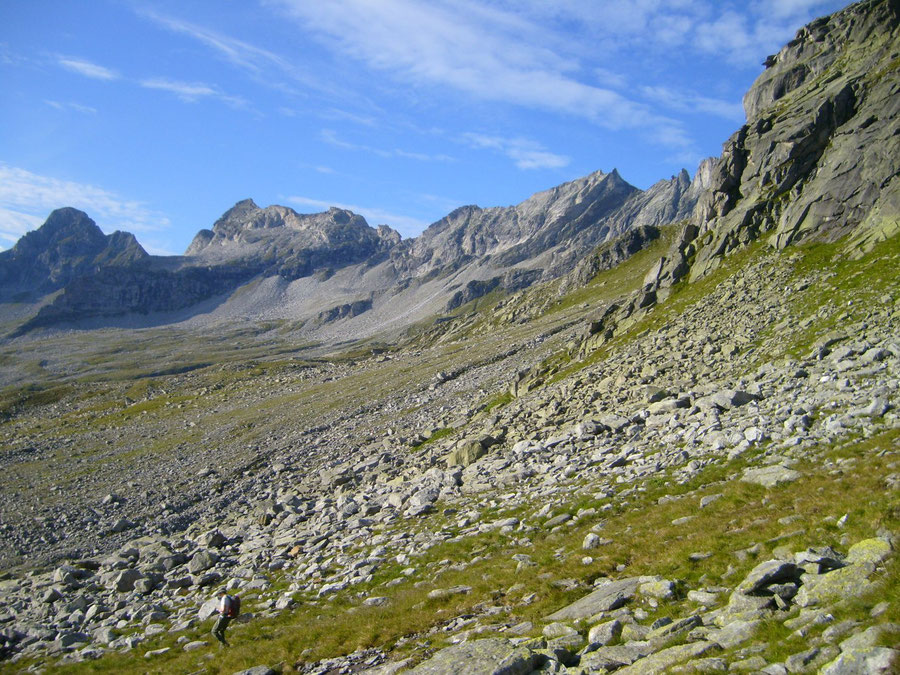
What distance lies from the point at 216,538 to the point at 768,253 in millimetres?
43324

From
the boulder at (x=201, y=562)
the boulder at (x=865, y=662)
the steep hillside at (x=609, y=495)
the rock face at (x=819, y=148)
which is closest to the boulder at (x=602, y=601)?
the steep hillside at (x=609, y=495)

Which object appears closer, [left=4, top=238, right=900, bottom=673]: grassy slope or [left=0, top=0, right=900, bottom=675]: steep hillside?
[left=0, top=0, right=900, bottom=675]: steep hillside

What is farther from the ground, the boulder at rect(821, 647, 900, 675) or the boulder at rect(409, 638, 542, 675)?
the boulder at rect(821, 647, 900, 675)

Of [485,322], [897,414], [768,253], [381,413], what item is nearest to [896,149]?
[768,253]

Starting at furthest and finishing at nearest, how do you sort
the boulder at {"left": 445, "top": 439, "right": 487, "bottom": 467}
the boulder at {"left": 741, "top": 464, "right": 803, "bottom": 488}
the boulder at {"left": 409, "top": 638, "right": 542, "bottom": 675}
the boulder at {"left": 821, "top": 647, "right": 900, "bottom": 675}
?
1. the boulder at {"left": 445, "top": 439, "right": 487, "bottom": 467}
2. the boulder at {"left": 741, "top": 464, "right": 803, "bottom": 488}
3. the boulder at {"left": 409, "top": 638, "right": 542, "bottom": 675}
4. the boulder at {"left": 821, "top": 647, "right": 900, "bottom": 675}

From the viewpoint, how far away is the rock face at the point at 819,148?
128ft

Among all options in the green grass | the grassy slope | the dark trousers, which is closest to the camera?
the grassy slope

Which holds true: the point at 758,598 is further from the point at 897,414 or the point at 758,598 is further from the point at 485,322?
the point at 485,322

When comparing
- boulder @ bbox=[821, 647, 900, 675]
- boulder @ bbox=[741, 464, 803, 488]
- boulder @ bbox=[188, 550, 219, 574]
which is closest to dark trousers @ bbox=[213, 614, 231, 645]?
boulder @ bbox=[188, 550, 219, 574]

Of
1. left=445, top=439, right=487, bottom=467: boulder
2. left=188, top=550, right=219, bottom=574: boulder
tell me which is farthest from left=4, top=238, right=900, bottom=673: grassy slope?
left=445, top=439, right=487, bottom=467: boulder

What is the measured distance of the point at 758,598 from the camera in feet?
30.9

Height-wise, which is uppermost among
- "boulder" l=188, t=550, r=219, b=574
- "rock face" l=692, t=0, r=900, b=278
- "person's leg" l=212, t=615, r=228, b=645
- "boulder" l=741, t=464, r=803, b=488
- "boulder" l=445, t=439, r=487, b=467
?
"rock face" l=692, t=0, r=900, b=278

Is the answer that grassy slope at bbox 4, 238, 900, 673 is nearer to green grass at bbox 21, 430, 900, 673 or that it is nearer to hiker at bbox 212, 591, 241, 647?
green grass at bbox 21, 430, 900, 673

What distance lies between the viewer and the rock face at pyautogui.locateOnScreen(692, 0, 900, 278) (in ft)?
128
